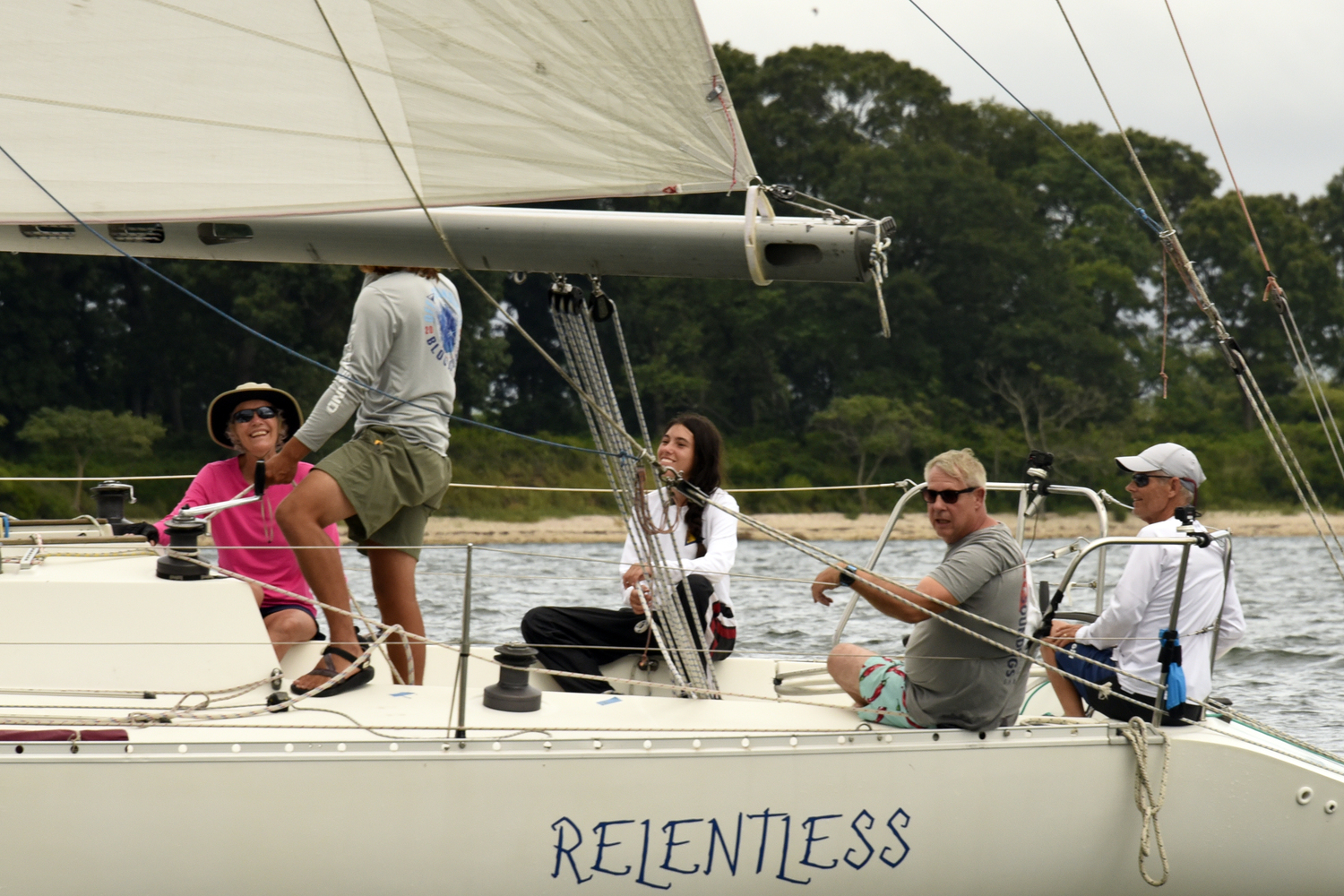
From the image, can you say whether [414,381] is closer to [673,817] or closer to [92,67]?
[92,67]

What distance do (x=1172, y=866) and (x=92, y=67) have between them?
3.50m

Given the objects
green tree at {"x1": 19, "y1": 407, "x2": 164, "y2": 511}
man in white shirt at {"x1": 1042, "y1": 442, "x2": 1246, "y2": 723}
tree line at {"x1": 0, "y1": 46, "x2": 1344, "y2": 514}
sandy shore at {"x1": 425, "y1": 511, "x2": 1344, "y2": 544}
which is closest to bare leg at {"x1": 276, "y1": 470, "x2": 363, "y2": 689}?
man in white shirt at {"x1": 1042, "y1": 442, "x2": 1246, "y2": 723}

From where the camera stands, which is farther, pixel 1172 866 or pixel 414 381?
pixel 414 381

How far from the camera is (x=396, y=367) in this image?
4227 mm

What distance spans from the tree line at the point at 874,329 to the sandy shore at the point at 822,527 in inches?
18.4

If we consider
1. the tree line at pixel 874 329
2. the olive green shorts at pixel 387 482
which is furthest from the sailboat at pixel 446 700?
the tree line at pixel 874 329

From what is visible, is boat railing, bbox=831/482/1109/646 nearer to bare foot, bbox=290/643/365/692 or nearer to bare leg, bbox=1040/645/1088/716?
bare leg, bbox=1040/645/1088/716

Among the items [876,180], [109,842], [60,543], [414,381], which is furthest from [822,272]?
[876,180]

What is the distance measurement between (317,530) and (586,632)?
3.37ft

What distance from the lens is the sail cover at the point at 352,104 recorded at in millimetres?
3613

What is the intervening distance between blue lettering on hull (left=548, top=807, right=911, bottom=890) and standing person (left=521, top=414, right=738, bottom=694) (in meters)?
0.95

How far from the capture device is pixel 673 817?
11.9 ft

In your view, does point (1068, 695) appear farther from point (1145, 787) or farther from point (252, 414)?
point (252, 414)

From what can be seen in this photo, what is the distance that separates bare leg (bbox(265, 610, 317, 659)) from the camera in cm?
421
